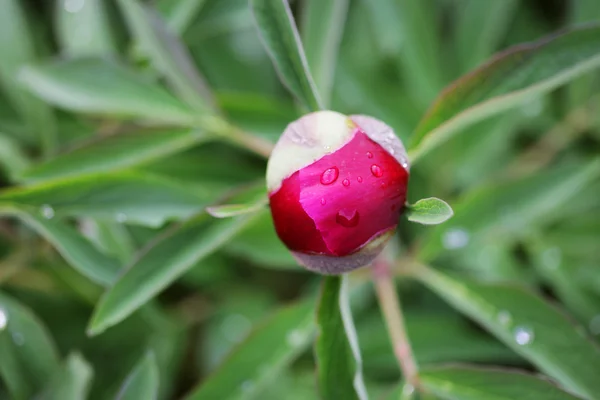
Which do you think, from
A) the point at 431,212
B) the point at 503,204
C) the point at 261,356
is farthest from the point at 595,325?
the point at 431,212

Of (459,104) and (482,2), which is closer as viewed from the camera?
(459,104)

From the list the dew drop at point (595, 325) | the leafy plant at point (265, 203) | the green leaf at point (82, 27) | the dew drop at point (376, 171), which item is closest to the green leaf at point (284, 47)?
the leafy plant at point (265, 203)

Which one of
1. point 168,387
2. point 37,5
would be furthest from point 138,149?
point 37,5

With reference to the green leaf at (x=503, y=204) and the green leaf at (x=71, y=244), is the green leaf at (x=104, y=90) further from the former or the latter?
the green leaf at (x=503, y=204)

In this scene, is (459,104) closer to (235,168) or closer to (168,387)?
(235,168)

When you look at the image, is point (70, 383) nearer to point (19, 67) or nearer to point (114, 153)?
point (114, 153)

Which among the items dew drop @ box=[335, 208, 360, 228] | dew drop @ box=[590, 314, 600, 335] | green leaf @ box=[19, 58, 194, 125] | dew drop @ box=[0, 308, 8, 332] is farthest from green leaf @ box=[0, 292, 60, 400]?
dew drop @ box=[590, 314, 600, 335]
